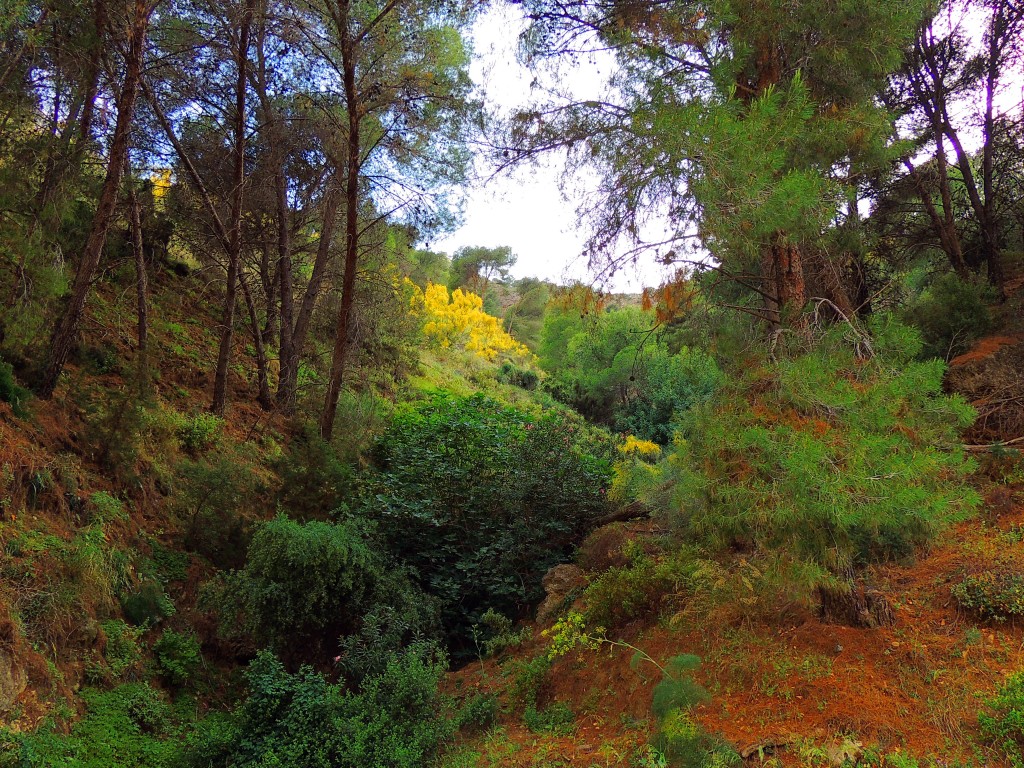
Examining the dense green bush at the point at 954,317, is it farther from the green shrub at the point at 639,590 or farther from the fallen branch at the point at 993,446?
the green shrub at the point at 639,590

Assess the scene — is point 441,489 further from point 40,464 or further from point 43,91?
Answer: point 43,91

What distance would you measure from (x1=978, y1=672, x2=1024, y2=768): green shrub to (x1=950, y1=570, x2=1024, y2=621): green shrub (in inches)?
35.2

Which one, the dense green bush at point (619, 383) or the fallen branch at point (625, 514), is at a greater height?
the dense green bush at point (619, 383)

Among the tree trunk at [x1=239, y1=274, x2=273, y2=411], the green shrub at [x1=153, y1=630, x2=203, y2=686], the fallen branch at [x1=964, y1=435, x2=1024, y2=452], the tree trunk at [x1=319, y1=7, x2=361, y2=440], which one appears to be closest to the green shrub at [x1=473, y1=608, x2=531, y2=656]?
the green shrub at [x1=153, y1=630, x2=203, y2=686]

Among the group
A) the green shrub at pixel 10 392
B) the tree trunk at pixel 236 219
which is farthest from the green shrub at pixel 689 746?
the tree trunk at pixel 236 219

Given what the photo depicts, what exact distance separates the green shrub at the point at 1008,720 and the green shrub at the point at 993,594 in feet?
2.93

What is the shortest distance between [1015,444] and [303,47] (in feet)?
33.6

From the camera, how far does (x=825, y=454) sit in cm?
316

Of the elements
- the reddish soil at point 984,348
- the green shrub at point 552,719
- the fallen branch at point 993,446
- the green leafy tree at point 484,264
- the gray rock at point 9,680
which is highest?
the green leafy tree at point 484,264

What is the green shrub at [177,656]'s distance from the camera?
5625mm

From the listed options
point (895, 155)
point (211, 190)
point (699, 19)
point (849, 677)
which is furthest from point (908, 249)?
point (211, 190)

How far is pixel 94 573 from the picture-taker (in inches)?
213

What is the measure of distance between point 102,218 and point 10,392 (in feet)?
6.45

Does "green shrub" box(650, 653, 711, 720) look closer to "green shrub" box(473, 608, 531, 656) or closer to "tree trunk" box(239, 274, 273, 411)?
"green shrub" box(473, 608, 531, 656)
